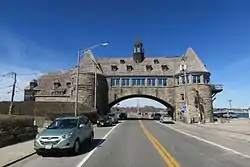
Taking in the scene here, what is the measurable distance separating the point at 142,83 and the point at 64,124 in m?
57.8

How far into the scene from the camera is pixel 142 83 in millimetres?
71938

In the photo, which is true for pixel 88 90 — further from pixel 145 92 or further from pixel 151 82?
pixel 151 82

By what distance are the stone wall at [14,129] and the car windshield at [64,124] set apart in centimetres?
252

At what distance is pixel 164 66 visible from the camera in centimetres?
7419

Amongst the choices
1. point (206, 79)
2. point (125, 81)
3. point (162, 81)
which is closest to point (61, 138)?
point (206, 79)

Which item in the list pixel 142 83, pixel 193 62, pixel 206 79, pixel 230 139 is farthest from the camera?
pixel 142 83

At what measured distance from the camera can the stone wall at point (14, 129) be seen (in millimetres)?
14912

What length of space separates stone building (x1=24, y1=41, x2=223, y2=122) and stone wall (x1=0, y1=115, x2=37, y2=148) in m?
45.4

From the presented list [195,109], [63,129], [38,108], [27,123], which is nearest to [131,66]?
[195,109]

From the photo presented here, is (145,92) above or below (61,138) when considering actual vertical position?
above

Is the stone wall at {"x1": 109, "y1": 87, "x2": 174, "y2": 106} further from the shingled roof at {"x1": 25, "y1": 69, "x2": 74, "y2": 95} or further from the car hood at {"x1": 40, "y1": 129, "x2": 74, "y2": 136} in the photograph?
the car hood at {"x1": 40, "y1": 129, "x2": 74, "y2": 136}

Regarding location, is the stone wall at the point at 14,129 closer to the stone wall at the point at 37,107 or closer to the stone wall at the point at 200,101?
the stone wall at the point at 37,107

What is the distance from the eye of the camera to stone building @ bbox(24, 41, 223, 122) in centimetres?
6353

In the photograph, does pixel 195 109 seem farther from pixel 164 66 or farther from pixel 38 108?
pixel 38 108
